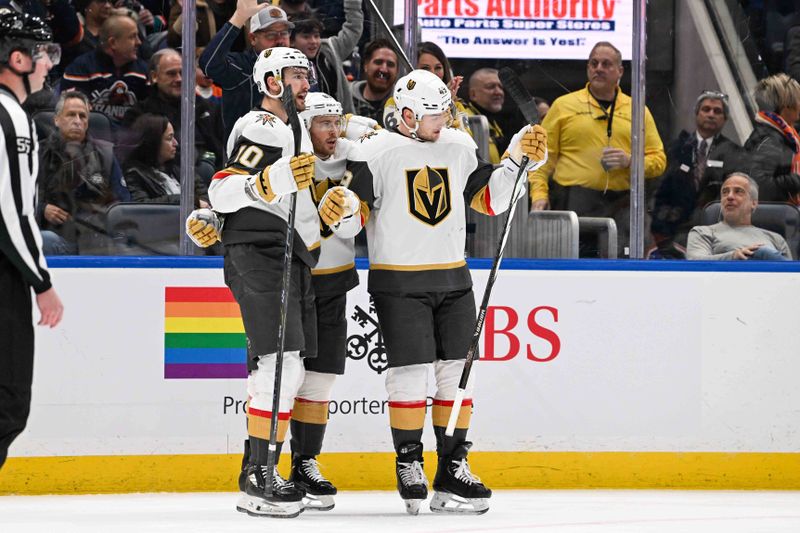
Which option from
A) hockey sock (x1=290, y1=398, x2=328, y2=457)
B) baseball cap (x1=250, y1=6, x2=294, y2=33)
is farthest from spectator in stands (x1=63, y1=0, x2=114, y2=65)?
hockey sock (x1=290, y1=398, x2=328, y2=457)

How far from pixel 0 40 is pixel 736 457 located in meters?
2.89

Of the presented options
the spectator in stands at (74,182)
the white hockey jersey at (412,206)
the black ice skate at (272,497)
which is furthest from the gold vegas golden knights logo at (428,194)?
the spectator in stands at (74,182)

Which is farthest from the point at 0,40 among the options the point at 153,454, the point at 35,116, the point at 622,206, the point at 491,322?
the point at 622,206

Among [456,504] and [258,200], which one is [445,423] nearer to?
[456,504]

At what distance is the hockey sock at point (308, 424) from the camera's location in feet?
14.0

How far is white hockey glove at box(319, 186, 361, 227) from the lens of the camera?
3941 millimetres

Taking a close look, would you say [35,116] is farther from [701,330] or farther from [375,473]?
[701,330]

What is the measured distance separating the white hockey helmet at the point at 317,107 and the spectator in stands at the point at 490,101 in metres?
0.89

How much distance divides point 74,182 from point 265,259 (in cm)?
102

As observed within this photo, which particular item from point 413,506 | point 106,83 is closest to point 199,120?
point 106,83

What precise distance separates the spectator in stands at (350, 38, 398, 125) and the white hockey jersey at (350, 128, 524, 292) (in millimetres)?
699

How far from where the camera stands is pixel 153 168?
4.77 m

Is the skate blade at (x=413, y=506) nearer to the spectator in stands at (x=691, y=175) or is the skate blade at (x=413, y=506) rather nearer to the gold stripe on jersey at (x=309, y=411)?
the gold stripe on jersey at (x=309, y=411)

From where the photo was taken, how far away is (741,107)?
5.12 metres
